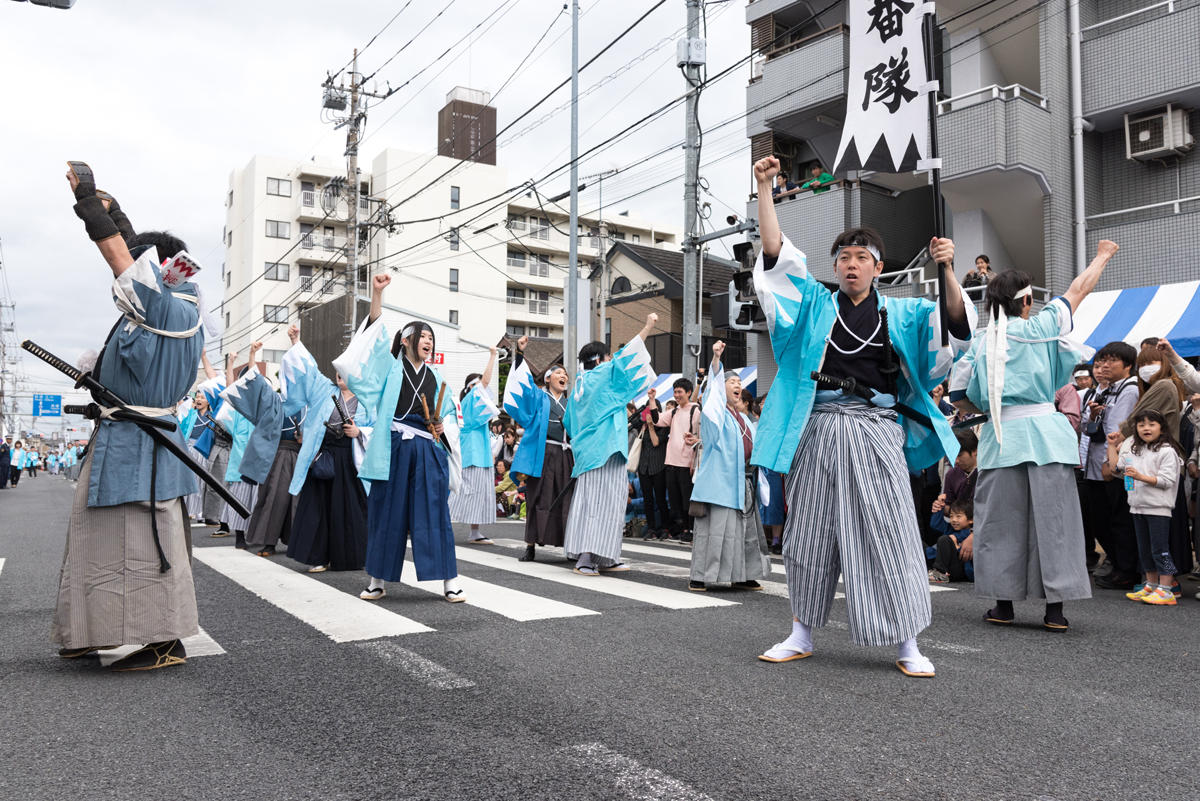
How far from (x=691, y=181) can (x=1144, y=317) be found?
24.3ft

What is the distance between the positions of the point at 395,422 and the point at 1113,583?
220 inches

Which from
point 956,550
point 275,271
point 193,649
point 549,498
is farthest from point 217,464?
point 275,271

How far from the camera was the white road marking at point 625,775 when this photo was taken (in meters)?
2.51

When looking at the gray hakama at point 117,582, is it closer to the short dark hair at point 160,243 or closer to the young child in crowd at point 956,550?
the short dark hair at point 160,243

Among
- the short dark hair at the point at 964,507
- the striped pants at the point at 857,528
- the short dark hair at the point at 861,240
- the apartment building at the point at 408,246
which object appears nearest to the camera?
the striped pants at the point at 857,528

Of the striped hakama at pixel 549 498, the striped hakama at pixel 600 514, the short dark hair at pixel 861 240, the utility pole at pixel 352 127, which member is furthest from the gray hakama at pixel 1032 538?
the utility pole at pixel 352 127

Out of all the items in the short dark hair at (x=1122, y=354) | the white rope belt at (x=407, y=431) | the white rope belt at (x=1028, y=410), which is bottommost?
the white rope belt at (x=407, y=431)

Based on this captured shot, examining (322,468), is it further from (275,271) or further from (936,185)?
(275,271)

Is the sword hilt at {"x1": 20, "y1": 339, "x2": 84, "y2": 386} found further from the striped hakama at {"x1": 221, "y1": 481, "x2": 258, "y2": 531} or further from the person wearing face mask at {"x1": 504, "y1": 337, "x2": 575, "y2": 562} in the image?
the striped hakama at {"x1": 221, "y1": 481, "x2": 258, "y2": 531}

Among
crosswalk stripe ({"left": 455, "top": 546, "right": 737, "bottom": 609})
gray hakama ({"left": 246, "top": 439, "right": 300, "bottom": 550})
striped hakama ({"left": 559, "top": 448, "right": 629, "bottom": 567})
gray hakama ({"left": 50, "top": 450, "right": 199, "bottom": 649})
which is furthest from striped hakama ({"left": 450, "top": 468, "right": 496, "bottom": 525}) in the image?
gray hakama ({"left": 50, "top": 450, "right": 199, "bottom": 649})

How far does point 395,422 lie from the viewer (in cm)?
619

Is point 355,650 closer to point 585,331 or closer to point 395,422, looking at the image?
Result: point 395,422

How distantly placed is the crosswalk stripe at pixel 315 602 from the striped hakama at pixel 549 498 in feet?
7.39

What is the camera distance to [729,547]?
21.7 ft
